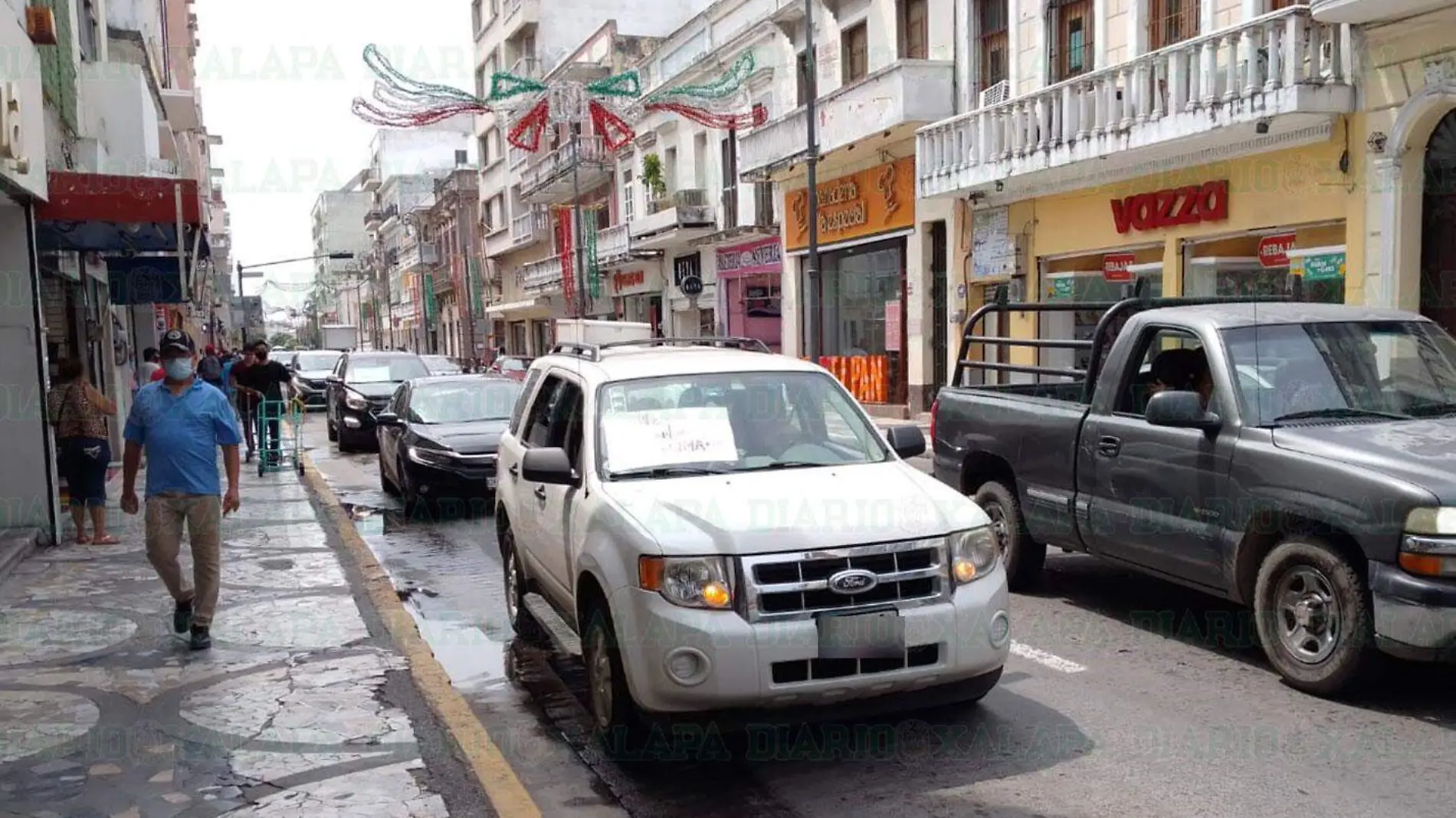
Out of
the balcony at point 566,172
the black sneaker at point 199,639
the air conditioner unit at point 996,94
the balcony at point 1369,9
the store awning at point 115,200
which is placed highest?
the balcony at point 566,172

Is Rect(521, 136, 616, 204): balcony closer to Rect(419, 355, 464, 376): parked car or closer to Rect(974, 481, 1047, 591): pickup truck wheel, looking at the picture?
Rect(419, 355, 464, 376): parked car

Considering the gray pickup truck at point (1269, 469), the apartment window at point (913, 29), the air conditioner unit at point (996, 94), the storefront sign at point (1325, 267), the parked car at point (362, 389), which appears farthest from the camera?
the apartment window at point (913, 29)

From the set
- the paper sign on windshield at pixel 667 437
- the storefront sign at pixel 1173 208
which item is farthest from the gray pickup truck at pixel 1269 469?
the storefront sign at pixel 1173 208

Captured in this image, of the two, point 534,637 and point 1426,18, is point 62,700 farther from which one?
point 1426,18

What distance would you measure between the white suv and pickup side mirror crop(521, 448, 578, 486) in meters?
0.01

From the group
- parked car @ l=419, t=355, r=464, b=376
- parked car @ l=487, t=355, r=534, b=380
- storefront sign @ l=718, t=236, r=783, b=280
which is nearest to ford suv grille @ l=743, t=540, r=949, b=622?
parked car @ l=419, t=355, r=464, b=376

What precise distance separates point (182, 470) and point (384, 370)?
1477 cm

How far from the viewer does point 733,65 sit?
2917cm

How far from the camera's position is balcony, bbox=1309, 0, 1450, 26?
39.4 feet

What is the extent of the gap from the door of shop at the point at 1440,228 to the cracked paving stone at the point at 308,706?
12.2m

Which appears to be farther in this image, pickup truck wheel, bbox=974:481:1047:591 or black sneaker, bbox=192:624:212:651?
pickup truck wheel, bbox=974:481:1047:591

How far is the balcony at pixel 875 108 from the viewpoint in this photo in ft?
67.5

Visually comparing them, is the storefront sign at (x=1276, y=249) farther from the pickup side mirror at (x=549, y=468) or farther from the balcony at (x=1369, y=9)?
the pickup side mirror at (x=549, y=468)

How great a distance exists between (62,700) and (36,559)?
4.34 meters
